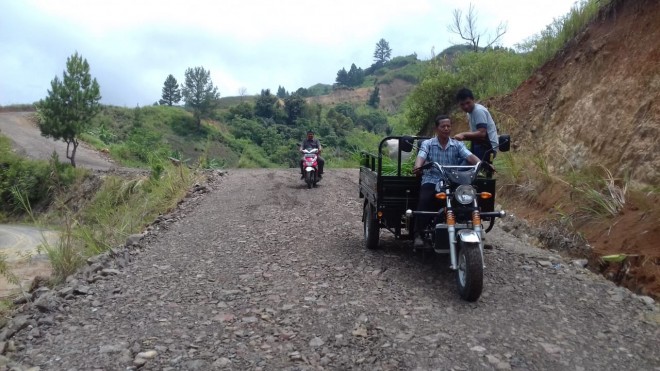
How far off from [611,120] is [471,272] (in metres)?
5.83

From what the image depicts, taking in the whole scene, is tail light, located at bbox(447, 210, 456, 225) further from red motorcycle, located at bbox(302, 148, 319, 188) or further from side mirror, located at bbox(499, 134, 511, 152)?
red motorcycle, located at bbox(302, 148, 319, 188)

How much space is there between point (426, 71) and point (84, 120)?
21681 mm

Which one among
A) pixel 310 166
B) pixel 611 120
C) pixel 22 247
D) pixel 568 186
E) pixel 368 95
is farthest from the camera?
pixel 368 95

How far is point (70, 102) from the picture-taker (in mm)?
33094

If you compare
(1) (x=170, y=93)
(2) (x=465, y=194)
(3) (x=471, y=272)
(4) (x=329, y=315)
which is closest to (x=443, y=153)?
(2) (x=465, y=194)

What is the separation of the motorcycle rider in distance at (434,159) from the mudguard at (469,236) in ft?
2.72

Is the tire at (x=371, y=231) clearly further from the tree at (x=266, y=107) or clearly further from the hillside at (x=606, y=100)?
the tree at (x=266, y=107)

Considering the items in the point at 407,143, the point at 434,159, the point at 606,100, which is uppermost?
the point at 606,100

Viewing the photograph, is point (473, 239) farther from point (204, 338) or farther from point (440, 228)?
point (204, 338)

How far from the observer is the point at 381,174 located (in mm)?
6918

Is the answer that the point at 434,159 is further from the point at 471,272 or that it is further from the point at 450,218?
the point at 471,272

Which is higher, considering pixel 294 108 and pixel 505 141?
pixel 294 108

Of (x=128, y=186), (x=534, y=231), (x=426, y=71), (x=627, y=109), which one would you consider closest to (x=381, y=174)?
(x=534, y=231)

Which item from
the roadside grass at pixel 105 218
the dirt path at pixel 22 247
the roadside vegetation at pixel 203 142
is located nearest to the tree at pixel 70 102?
the roadside vegetation at pixel 203 142
